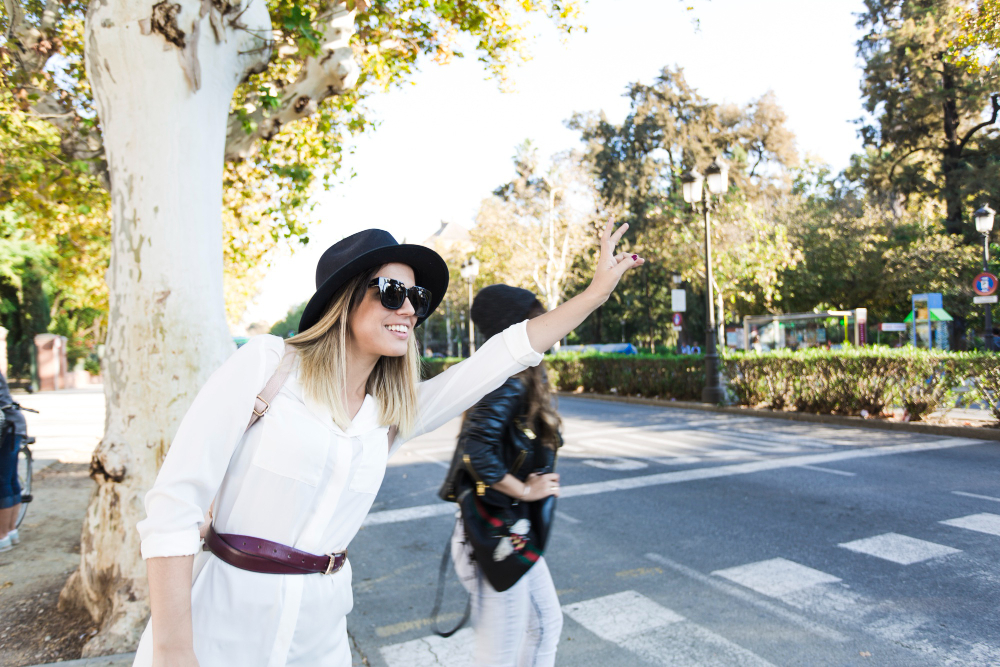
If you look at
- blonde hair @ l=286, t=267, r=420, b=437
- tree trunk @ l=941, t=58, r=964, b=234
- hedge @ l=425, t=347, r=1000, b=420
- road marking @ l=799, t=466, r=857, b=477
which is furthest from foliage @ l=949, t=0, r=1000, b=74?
tree trunk @ l=941, t=58, r=964, b=234

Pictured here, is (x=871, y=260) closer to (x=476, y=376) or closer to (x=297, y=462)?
(x=476, y=376)

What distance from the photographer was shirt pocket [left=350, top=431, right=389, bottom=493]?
1649 mm

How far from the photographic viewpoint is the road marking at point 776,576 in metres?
4.52

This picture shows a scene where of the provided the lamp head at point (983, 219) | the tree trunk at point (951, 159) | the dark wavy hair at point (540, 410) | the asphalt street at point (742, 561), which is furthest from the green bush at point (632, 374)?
the tree trunk at point (951, 159)

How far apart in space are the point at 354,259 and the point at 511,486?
132 centimetres

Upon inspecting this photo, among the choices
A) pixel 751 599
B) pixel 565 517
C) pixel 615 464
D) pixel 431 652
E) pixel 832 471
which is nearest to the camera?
pixel 431 652

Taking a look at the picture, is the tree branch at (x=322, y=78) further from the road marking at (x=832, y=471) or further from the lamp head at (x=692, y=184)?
the lamp head at (x=692, y=184)

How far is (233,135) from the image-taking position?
6637 mm

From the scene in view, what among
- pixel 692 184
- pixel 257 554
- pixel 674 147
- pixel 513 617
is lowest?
pixel 513 617

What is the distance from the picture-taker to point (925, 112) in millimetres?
28188

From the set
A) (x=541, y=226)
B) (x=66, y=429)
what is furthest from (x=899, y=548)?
(x=541, y=226)

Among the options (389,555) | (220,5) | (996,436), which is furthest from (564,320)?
(996,436)

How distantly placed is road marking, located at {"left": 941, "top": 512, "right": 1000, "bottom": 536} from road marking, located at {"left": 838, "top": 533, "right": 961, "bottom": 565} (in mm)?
637

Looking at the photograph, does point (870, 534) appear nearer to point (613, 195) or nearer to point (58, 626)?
point (58, 626)
